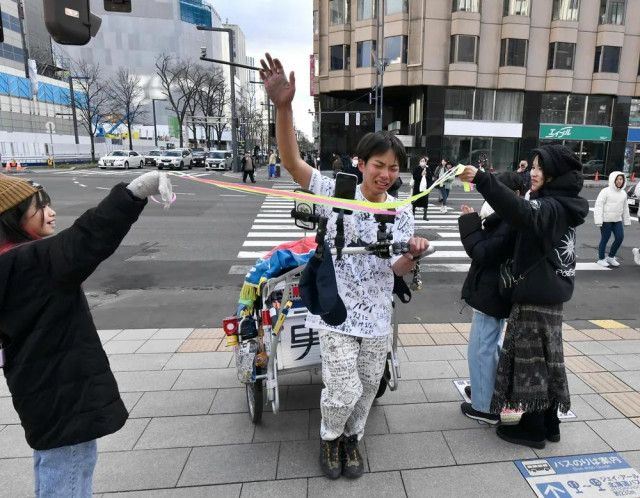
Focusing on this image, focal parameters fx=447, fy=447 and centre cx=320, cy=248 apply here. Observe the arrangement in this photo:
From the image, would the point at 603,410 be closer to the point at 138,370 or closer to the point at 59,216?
the point at 138,370

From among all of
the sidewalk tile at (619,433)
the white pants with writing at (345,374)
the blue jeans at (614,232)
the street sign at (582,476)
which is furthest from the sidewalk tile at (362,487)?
the blue jeans at (614,232)

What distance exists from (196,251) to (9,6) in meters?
55.2

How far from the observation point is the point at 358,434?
2.62 meters

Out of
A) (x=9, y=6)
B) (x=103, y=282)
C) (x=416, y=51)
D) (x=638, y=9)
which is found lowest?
(x=103, y=282)

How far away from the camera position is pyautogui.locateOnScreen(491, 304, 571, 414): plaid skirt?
8.87ft

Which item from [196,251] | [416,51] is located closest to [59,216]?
[196,251]

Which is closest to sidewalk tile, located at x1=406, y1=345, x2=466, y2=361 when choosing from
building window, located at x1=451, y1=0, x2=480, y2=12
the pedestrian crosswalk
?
the pedestrian crosswalk

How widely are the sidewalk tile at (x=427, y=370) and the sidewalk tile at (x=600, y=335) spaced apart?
1831 millimetres

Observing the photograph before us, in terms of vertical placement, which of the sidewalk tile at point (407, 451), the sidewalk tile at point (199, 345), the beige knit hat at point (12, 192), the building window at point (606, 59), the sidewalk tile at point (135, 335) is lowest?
the sidewalk tile at point (135, 335)

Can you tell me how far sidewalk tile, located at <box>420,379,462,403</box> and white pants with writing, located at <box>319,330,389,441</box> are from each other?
3.45 feet

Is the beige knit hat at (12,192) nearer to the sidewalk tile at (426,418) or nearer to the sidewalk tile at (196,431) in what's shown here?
the sidewalk tile at (196,431)

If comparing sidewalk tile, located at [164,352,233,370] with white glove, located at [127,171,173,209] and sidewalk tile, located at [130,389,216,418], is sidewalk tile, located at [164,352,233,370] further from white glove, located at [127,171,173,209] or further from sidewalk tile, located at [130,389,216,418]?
white glove, located at [127,171,173,209]

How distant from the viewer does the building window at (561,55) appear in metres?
31.1

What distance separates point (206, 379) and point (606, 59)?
3760 cm
